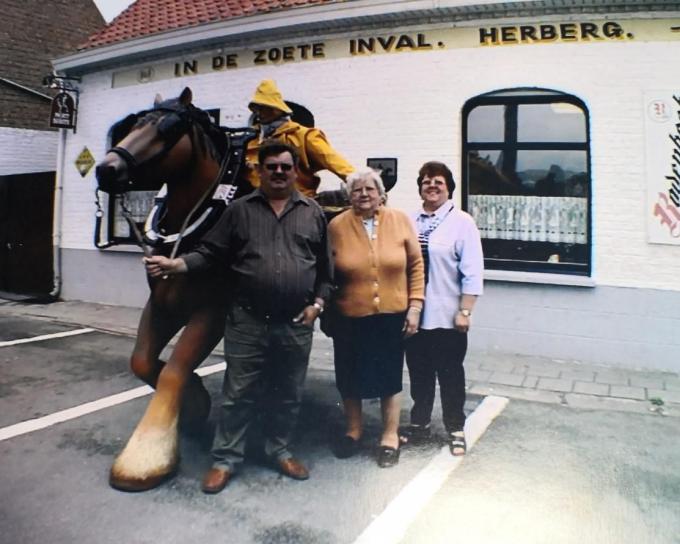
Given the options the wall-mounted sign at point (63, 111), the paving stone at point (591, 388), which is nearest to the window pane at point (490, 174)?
the paving stone at point (591, 388)

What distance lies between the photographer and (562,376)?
A: 18.8 ft

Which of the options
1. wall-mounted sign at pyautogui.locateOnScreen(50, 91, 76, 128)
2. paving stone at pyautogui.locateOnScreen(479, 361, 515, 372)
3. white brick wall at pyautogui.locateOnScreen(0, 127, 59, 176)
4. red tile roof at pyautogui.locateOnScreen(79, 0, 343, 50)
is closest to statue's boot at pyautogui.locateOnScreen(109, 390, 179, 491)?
paving stone at pyautogui.locateOnScreen(479, 361, 515, 372)

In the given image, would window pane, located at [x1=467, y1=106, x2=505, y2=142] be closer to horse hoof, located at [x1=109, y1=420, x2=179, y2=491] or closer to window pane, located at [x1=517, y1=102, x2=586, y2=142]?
window pane, located at [x1=517, y1=102, x2=586, y2=142]

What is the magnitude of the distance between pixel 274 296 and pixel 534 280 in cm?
422

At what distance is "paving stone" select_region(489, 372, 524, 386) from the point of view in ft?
18.1

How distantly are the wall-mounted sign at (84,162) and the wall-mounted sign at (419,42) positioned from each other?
1.63 meters

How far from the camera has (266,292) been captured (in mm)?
3141

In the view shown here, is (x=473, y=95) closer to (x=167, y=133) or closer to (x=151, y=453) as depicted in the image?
(x=167, y=133)

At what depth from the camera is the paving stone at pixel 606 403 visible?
474cm

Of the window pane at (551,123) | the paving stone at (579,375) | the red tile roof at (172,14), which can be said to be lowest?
the paving stone at (579,375)

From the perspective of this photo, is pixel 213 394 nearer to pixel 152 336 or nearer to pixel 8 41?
pixel 152 336

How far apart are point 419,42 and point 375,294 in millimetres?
4649

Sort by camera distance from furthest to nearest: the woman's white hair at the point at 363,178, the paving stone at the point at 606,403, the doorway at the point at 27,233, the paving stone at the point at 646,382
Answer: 1. the doorway at the point at 27,233
2. the paving stone at the point at 646,382
3. the paving stone at the point at 606,403
4. the woman's white hair at the point at 363,178

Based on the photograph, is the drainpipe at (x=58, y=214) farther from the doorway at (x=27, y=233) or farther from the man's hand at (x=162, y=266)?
the man's hand at (x=162, y=266)
